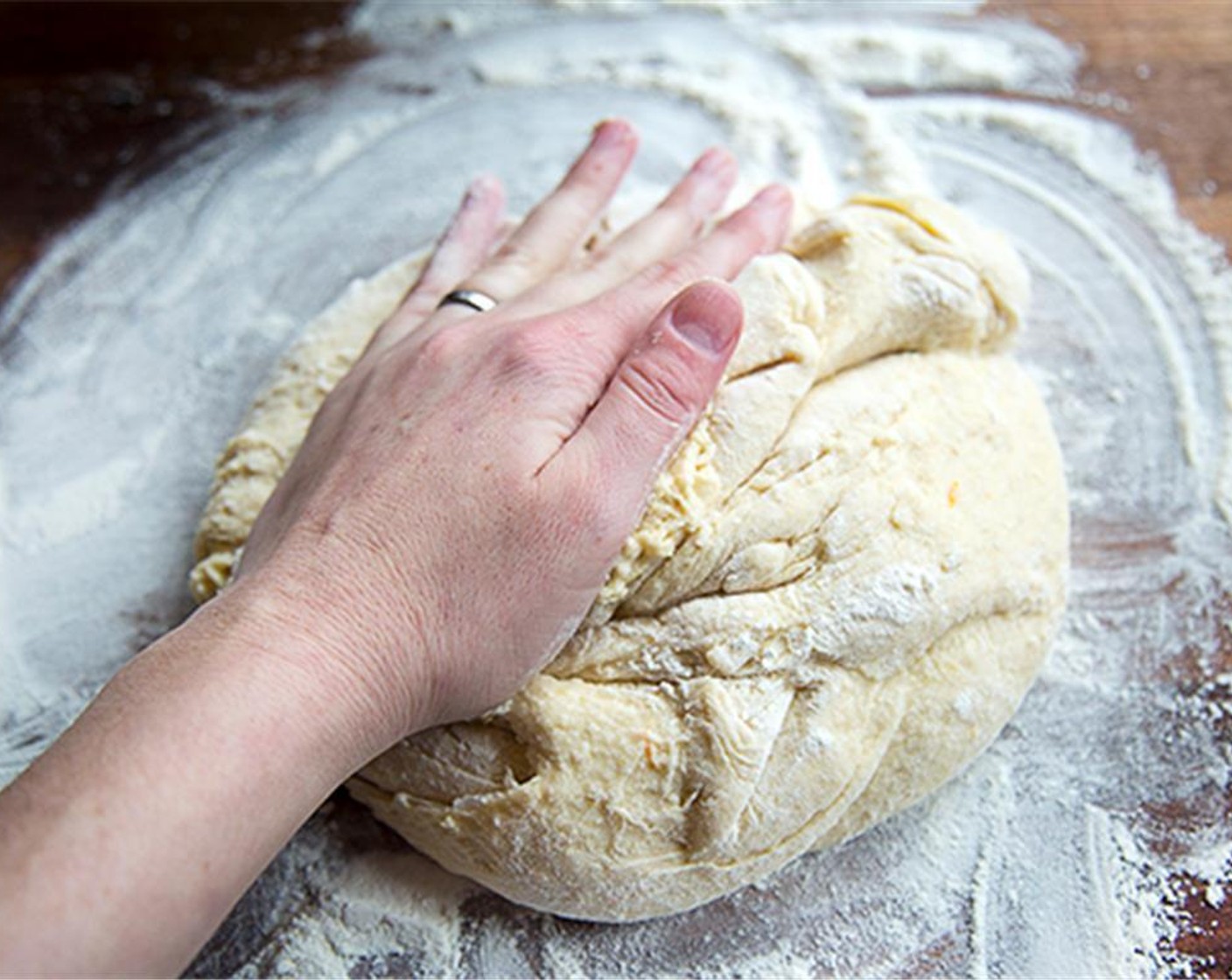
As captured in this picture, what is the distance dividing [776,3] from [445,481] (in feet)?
4.99

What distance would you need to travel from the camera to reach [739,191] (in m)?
1.76

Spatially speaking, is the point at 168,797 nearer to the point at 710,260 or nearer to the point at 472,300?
the point at 472,300

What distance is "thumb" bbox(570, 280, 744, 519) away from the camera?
3.76 feet

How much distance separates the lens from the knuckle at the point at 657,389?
1167 mm

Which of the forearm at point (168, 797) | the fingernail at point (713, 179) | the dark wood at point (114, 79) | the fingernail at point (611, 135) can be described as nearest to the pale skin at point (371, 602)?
the forearm at point (168, 797)

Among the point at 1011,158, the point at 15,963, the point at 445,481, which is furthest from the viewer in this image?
the point at 1011,158

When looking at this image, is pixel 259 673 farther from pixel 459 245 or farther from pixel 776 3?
pixel 776 3

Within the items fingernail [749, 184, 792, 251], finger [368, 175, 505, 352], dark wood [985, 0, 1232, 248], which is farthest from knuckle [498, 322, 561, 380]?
dark wood [985, 0, 1232, 248]

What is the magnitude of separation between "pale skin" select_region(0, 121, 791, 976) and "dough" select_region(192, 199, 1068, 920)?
3.4 inches

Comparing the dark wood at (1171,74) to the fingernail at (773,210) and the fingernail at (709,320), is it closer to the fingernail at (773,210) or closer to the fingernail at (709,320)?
the fingernail at (773,210)

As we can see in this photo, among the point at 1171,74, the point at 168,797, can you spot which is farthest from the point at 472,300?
the point at 1171,74

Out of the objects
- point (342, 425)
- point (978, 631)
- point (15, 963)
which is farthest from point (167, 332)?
point (978, 631)

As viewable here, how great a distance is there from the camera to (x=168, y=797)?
0.91 metres

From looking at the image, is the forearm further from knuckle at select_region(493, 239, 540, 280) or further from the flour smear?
knuckle at select_region(493, 239, 540, 280)
